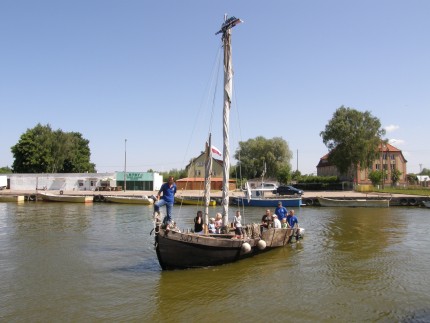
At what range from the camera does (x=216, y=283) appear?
42.1 feet

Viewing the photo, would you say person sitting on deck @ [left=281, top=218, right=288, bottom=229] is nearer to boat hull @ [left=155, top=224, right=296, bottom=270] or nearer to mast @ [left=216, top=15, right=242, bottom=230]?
boat hull @ [left=155, top=224, right=296, bottom=270]

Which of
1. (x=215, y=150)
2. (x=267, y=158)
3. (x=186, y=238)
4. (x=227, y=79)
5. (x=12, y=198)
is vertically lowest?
(x=12, y=198)

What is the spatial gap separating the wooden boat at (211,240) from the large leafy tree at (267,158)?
71887 mm

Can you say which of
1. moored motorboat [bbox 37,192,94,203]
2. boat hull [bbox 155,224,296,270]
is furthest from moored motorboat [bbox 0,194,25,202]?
boat hull [bbox 155,224,296,270]

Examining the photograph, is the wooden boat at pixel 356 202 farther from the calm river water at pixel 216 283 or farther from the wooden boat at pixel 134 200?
the calm river water at pixel 216 283

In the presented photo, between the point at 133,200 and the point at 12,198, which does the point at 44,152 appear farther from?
the point at 133,200

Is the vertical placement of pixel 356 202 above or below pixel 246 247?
above

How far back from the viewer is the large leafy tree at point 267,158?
89250mm

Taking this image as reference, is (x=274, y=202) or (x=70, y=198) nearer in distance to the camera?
(x=274, y=202)

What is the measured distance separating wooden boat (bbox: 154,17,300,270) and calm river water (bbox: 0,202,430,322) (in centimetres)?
44

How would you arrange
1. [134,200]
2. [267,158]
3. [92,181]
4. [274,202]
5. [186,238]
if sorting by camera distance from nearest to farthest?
[186,238], [274,202], [134,200], [92,181], [267,158]

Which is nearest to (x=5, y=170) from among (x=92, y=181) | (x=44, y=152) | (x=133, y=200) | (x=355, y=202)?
(x=44, y=152)

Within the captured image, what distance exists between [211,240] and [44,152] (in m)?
78.6

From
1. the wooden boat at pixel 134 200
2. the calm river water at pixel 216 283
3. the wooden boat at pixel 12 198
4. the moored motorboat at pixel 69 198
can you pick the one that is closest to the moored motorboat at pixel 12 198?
the wooden boat at pixel 12 198
